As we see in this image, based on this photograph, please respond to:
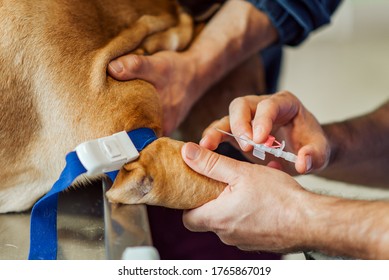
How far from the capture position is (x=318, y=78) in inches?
82.0

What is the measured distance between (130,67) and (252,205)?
0.31 m

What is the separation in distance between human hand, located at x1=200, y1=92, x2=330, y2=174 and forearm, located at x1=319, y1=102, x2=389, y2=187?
0.37 ft

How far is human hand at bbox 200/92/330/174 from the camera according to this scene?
84 centimetres

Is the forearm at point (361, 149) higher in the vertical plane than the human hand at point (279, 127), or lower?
lower

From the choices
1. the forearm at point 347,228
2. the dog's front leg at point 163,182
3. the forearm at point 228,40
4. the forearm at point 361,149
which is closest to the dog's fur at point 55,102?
the dog's front leg at point 163,182

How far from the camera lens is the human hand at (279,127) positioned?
0.84 metres

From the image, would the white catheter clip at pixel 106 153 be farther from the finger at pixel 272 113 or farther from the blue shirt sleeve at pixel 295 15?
the blue shirt sleeve at pixel 295 15

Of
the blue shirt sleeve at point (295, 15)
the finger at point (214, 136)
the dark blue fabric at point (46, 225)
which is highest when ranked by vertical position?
the finger at point (214, 136)

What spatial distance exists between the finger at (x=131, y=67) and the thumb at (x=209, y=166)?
0.62ft

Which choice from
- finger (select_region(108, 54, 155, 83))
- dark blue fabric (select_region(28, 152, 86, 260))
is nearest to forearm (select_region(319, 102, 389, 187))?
finger (select_region(108, 54, 155, 83))

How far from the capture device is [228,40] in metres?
1.21

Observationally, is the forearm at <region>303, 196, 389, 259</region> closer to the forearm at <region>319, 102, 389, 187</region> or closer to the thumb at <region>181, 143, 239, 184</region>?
the thumb at <region>181, 143, 239, 184</region>

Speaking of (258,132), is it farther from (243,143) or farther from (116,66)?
(116,66)
